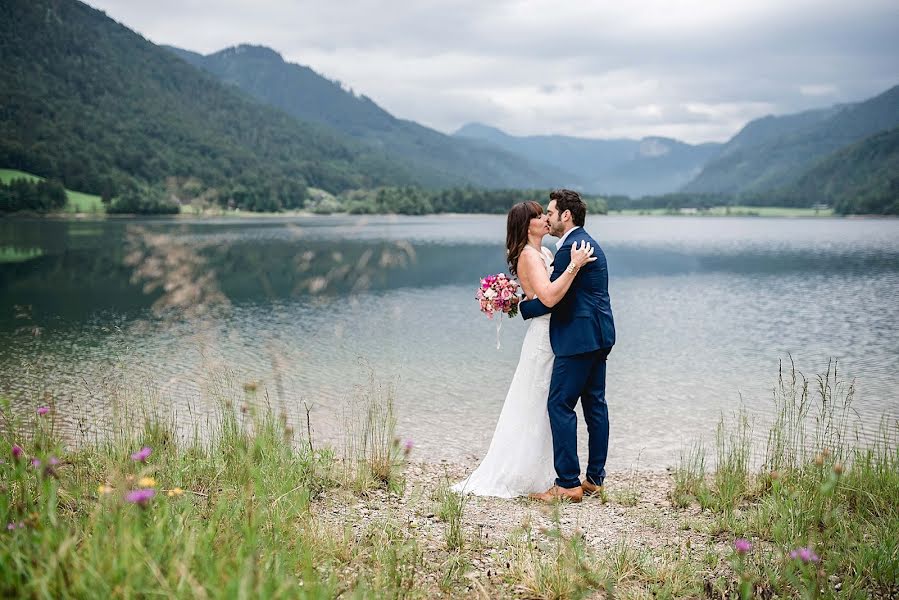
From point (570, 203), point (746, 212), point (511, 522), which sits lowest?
point (511, 522)

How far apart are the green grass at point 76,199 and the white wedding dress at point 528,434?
104965 millimetres

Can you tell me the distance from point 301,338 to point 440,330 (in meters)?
4.15

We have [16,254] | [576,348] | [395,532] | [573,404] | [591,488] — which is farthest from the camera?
[16,254]

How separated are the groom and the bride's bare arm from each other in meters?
Result: 0.12

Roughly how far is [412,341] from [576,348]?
12540mm

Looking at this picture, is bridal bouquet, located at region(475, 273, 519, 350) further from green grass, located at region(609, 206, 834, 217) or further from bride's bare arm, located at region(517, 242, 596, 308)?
green grass, located at region(609, 206, 834, 217)

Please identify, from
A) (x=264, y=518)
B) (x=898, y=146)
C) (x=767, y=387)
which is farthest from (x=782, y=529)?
(x=898, y=146)

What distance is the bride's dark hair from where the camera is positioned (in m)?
6.34

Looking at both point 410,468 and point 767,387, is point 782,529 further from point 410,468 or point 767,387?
point 767,387

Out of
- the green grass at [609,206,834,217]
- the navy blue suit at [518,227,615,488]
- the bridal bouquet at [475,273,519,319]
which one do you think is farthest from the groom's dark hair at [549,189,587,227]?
the green grass at [609,206,834,217]

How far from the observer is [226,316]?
22281 mm

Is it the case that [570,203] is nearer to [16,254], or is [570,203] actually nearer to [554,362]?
[554,362]

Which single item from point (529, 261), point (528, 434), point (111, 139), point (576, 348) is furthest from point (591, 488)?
point (111, 139)

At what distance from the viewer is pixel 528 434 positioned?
6.69 m
